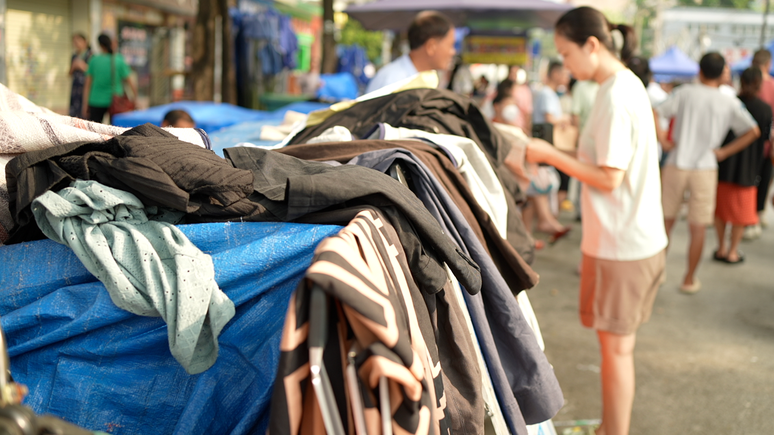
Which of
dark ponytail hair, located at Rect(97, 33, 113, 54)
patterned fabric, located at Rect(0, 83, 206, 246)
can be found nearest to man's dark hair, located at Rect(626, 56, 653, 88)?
patterned fabric, located at Rect(0, 83, 206, 246)

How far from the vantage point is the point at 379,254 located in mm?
1146

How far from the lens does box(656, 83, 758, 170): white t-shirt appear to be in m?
5.41

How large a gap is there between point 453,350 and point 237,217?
0.53m

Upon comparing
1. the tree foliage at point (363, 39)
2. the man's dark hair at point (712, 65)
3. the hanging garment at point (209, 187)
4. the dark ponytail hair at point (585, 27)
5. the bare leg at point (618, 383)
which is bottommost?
the bare leg at point (618, 383)

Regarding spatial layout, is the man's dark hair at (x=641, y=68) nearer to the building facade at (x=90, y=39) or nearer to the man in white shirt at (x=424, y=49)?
the man in white shirt at (x=424, y=49)

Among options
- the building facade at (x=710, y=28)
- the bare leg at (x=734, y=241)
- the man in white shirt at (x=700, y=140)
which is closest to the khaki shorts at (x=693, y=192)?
the man in white shirt at (x=700, y=140)

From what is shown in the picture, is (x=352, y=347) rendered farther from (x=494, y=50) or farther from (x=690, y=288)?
(x=494, y=50)

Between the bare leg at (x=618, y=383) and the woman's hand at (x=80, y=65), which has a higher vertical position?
the woman's hand at (x=80, y=65)

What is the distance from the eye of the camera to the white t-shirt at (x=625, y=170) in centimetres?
264

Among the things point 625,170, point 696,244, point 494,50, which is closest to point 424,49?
point 625,170

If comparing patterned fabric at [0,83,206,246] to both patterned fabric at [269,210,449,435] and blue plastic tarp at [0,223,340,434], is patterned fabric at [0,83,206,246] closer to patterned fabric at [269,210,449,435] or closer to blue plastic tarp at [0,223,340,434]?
blue plastic tarp at [0,223,340,434]

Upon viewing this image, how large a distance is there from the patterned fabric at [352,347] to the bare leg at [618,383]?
6.60 feet

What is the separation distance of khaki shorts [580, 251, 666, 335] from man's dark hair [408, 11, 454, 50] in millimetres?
2077

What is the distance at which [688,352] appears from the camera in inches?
170
